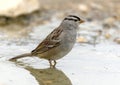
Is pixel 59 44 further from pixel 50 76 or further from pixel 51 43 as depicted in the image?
pixel 50 76

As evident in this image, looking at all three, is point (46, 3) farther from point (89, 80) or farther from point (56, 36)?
point (89, 80)

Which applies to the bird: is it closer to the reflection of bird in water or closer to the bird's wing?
the bird's wing

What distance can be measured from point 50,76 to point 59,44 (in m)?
0.63

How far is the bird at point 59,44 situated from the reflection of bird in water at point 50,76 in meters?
0.27

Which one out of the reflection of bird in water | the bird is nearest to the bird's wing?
the bird

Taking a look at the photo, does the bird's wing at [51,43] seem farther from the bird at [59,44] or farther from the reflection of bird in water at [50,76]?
the reflection of bird in water at [50,76]

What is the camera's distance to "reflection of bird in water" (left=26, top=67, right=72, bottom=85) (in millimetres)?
5295

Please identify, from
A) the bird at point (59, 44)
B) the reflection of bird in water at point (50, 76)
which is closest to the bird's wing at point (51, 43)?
the bird at point (59, 44)

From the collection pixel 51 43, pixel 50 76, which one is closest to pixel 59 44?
pixel 51 43

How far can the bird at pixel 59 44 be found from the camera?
6023 mm

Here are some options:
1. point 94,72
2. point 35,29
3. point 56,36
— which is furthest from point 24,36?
point 94,72

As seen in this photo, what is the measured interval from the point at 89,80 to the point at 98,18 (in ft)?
15.0

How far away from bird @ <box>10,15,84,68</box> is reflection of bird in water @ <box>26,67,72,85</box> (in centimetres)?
27

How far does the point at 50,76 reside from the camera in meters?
5.56
